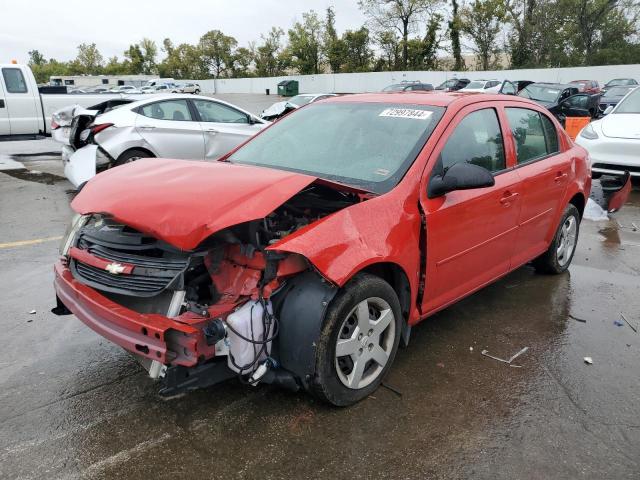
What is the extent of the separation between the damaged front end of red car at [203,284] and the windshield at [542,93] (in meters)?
17.2

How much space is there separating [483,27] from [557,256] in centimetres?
5753

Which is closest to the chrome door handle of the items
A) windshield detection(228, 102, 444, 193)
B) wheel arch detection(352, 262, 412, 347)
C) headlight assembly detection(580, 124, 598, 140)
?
windshield detection(228, 102, 444, 193)

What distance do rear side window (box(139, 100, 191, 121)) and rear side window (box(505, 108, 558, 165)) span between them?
20.7 feet

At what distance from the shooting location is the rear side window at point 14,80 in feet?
39.0

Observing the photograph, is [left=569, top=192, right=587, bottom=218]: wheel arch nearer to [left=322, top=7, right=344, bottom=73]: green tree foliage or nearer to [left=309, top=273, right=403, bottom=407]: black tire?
[left=309, top=273, right=403, bottom=407]: black tire

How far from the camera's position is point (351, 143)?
361cm

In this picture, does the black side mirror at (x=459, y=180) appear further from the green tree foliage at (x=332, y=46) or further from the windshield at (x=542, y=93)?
the green tree foliage at (x=332, y=46)

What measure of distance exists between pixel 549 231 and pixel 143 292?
3644 millimetres

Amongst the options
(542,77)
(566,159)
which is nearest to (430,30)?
(542,77)

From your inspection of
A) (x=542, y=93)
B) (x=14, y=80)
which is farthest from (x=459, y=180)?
(x=542, y=93)

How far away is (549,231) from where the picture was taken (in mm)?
4742

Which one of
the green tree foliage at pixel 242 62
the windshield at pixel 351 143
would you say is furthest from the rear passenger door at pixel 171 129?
the green tree foliage at pixel 242 62

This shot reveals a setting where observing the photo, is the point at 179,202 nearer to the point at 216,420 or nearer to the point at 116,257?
the point at 116,257

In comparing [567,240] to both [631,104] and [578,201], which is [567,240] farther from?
[631,104]
